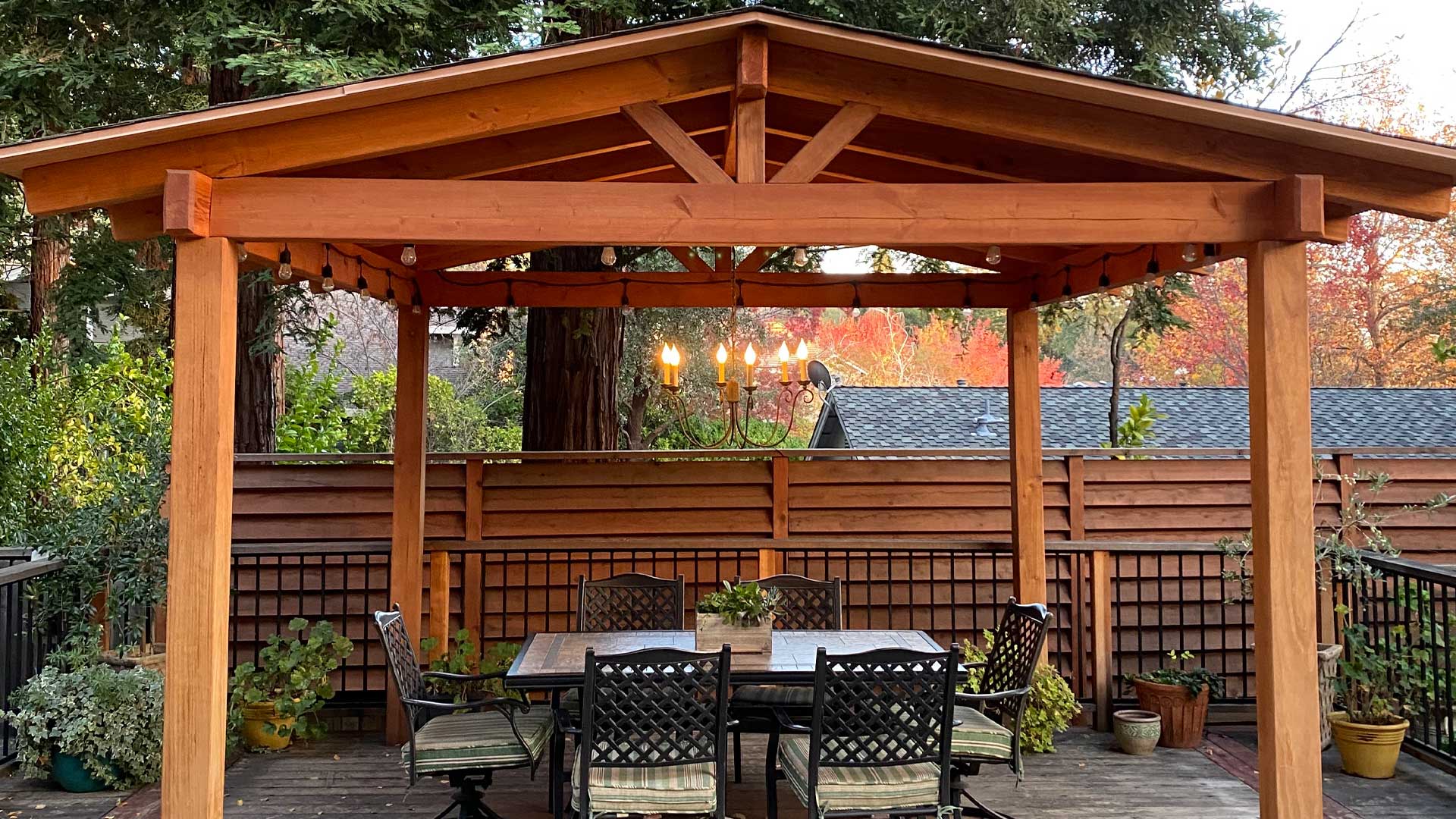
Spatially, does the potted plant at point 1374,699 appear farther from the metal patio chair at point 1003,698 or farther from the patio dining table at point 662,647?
the patio dining table at point 662,647

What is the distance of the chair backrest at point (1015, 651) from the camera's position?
14.7ft

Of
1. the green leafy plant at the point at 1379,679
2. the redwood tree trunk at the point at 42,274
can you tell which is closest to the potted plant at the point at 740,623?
the green leafy plant at the point at 1379,679

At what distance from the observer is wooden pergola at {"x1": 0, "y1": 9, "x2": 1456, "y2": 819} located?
12.2 feet

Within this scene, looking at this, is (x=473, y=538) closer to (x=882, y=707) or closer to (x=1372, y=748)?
(x=882, y=707)

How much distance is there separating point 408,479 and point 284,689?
53.3 inches

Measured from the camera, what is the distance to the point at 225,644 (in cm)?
381

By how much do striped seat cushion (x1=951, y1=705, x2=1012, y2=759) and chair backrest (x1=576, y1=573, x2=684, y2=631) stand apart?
1919 millimetres

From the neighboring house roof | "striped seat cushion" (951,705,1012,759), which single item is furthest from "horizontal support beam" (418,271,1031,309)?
the neighboring house roof

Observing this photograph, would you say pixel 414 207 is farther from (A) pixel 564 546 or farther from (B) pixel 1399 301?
(B) pixel 1399 301

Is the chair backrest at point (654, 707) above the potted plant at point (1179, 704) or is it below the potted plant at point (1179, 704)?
above

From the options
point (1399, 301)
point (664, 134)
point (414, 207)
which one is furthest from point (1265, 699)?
point (1399, 301)

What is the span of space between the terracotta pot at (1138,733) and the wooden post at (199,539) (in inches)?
175

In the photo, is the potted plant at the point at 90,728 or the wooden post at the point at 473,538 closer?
the potted plant at the point at 90,728

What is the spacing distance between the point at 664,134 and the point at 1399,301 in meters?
16.4
